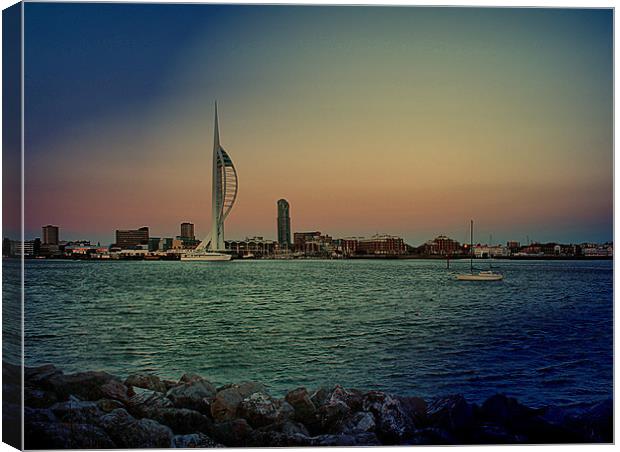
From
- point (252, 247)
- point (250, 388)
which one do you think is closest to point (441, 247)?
point (252, 247)

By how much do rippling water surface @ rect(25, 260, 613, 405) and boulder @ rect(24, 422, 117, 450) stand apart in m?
0.47

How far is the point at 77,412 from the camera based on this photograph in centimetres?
586

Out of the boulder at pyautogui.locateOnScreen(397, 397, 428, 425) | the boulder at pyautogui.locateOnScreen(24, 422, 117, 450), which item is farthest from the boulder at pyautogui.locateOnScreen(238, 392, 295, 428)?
the boulder at pyautogui.locateOnScreen(24, 422, 117, 450)

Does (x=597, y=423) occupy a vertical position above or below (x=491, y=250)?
below

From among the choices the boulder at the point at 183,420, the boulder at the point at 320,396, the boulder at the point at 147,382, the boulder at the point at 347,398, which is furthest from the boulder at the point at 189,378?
the boulder at the point at 347,398

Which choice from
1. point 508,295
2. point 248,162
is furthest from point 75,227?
point 508,295

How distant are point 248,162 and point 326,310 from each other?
51.4 inches

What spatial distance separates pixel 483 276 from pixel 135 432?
118 inches

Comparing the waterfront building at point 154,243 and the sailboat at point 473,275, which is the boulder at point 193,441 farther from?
the sailboat at point 473,275

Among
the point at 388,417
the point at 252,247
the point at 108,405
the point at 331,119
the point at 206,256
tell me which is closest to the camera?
the point at 108,405

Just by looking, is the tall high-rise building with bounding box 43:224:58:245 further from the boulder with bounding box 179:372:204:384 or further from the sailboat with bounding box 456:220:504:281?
the sailboat with bounding box 456:220:504:281

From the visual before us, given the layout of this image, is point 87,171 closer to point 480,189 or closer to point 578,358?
point 480,189

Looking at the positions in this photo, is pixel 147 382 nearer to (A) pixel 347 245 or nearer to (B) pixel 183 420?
(B) pixel 183 420

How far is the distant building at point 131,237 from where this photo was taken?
6875mm
